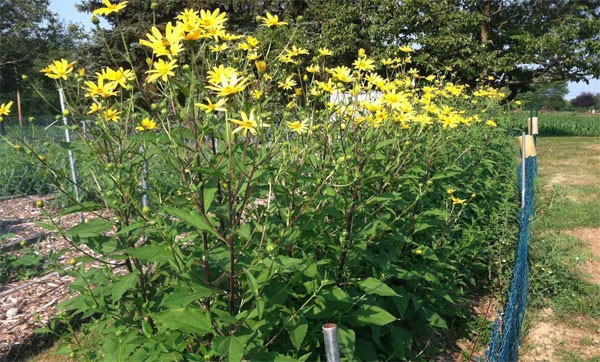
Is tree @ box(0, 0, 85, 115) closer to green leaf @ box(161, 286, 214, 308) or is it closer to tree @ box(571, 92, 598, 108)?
green leaf @ box(161, 286, 214, 308)

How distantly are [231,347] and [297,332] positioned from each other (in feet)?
1.06

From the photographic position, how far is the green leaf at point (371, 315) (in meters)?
1.95

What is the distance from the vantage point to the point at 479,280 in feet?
13.2

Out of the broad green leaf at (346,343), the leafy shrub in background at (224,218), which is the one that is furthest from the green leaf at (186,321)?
the broad green leaf at (346,343)

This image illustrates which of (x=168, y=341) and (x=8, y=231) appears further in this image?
(x=8, y=231)

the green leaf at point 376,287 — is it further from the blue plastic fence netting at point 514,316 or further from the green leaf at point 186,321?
the green leaf at point 186,321

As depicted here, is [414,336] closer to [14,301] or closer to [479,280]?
[479,280]

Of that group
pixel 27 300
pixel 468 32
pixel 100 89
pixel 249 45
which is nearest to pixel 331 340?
pixel 100 89

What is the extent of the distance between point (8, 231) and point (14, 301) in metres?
1.98

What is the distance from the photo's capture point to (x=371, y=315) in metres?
1.99

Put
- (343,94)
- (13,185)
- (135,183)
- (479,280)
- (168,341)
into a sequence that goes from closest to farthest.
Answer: (168,341)
(135,183)
(343,94)
(479,280)
(13,185)

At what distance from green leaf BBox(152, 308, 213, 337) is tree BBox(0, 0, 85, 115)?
31453 mm

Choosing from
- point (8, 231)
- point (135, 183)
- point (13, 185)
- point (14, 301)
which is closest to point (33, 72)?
point (13, 185)

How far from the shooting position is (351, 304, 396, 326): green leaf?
195 centimetres
